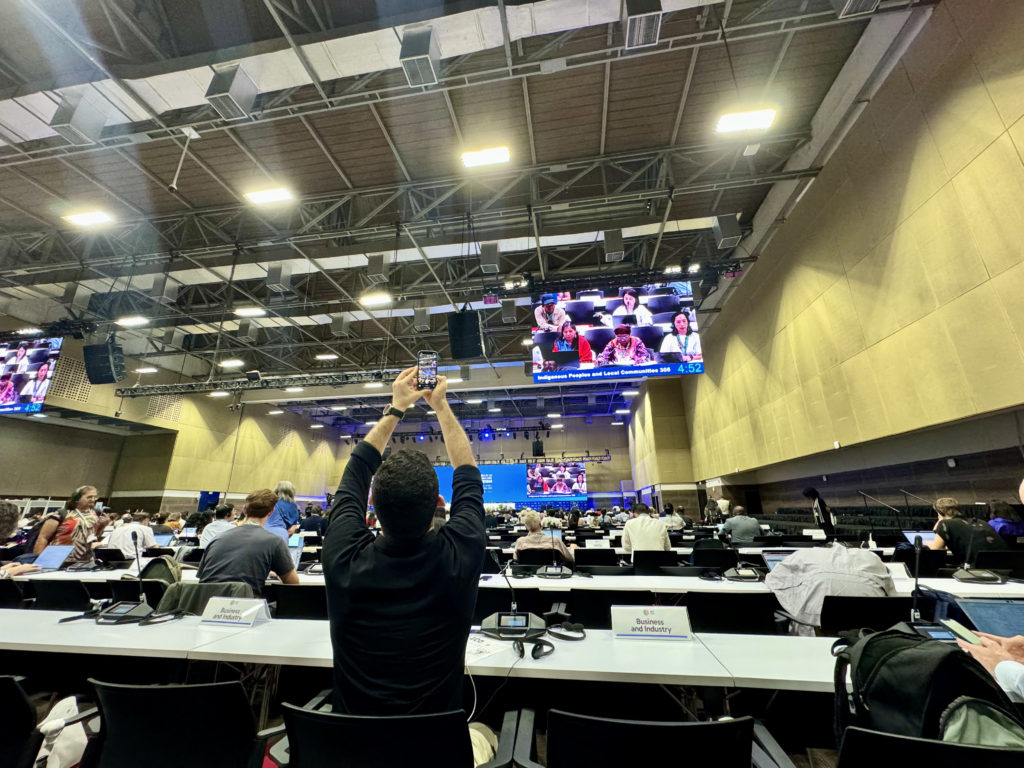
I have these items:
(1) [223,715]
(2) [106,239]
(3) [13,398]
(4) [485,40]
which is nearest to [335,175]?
(4) [485,40]

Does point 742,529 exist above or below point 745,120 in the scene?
below

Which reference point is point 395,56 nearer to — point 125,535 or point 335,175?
point 335,175

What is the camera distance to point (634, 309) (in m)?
7.03

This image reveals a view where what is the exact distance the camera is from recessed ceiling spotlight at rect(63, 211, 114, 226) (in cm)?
727

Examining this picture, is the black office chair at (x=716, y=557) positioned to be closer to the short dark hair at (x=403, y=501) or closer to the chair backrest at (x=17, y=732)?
the short dark hair at (x=403, y=501)

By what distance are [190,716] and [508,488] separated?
19883 millimetres

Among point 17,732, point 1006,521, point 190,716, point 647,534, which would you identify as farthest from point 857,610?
point 1006,521

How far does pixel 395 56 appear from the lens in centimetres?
476

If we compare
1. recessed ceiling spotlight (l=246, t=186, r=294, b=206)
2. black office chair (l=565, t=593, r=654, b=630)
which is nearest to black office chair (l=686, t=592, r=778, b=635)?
black office chair (l=565, t=593, r=654, b=630)

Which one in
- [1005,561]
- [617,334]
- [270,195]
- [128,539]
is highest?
[270,195]

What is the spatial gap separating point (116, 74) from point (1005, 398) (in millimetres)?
9888

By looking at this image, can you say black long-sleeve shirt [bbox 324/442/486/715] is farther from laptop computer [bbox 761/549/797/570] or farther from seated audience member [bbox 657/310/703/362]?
seated audience member [bbox 657/310/703/362]

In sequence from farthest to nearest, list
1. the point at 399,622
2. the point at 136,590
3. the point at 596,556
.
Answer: the point at 596,556 → the point at 136,590 → the point at 399,622

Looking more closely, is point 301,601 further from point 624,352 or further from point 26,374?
point 26,374
